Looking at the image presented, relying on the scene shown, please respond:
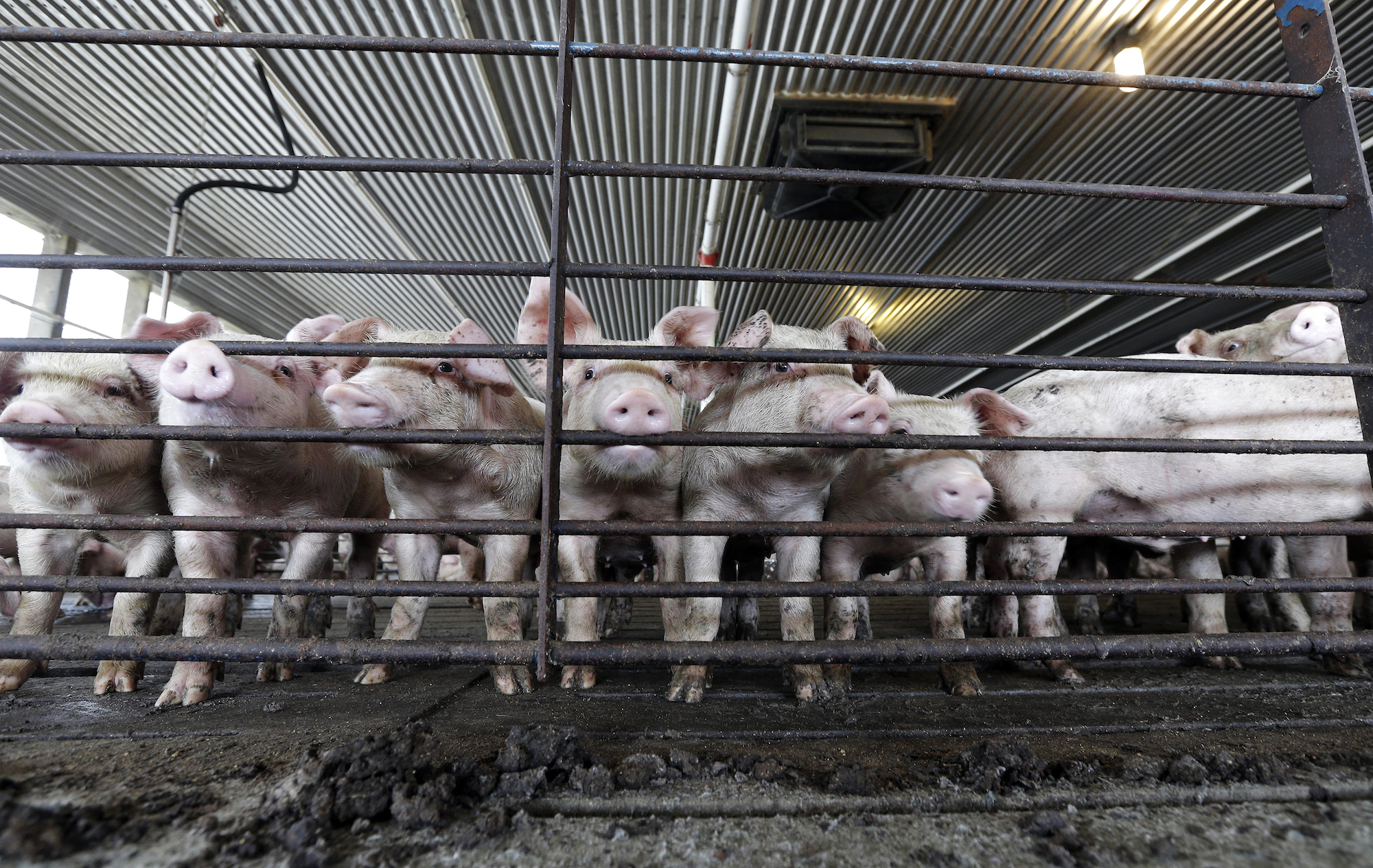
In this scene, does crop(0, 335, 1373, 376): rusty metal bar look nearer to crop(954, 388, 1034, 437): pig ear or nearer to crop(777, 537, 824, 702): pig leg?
crop(777, 537, 824, 702): pig leg

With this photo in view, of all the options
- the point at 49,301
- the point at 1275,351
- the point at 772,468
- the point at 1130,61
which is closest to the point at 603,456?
the point at 772,468

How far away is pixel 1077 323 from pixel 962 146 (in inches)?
234

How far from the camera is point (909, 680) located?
9.12 feet

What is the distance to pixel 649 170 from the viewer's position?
193 cm

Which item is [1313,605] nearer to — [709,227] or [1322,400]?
[1322,400]

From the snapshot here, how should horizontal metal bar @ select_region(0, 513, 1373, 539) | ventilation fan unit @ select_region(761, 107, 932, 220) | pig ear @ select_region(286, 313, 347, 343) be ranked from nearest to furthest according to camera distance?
horizontal metal bar @ select_region(0, 513, 1373, 539)
pig ear @ select_region(286, 313, 347, 343)
ventilation fan unit @ select_region(761, 107, 932, 220)

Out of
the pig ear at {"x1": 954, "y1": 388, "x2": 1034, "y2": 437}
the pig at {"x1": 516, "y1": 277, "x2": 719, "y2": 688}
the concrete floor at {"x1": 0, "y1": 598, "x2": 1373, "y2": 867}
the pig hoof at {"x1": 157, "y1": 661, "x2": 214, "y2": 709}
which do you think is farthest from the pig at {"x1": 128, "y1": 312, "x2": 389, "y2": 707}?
the pig ear at {"x1": 954, "y1": 388, "x2": 1034, "y2": 437}

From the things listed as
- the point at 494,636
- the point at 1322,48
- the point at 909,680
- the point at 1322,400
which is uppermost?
the point at 1322,48

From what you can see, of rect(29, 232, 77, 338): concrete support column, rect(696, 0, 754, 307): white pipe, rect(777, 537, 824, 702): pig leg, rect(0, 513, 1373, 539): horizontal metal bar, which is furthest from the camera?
rect(29, 232, 77, 338): concrete support column

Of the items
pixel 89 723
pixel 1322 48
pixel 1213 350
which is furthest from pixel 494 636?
pixel 1213 350

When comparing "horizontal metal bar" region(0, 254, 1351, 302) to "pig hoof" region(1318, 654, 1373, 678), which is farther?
"pig hoof" region(1318, 654, 1373, 678)

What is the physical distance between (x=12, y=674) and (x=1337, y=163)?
487cm

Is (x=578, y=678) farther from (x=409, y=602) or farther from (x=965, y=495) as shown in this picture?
(x=965, y=495)

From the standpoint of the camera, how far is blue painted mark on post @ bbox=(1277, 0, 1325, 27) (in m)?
2.04
